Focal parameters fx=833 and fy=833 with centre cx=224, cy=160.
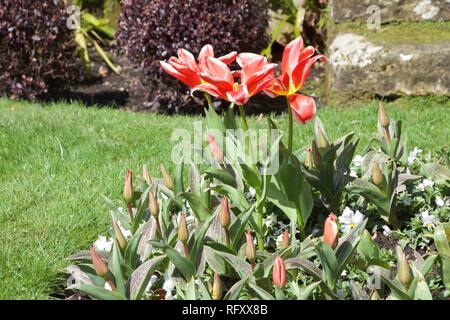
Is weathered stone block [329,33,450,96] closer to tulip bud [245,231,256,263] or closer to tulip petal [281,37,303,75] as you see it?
tulip petal [281,37,303,75]

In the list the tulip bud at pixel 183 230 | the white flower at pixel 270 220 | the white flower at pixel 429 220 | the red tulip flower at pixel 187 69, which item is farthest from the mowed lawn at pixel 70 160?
the white flower at pixel 429 220

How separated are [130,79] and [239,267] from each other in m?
4.87

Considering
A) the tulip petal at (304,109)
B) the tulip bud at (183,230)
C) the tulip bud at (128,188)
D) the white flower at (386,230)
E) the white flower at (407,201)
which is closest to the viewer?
the tulip petal at (304,109)

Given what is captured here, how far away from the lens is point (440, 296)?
2.96m

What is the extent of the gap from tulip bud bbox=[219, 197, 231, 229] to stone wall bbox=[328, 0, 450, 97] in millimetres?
3287

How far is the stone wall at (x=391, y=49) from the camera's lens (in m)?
5.79

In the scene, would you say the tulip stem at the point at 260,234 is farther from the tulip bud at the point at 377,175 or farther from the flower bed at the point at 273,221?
the tulip bud at the point at 377,175

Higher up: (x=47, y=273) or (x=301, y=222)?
(x=301, y=222)

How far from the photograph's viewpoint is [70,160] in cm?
466

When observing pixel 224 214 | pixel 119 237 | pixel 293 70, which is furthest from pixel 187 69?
pixel 119 237

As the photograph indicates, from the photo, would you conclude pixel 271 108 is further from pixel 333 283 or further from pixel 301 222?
pixel 333 283

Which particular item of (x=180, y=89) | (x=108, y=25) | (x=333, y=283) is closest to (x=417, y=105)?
(x=180, y=89)

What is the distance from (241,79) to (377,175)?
0.78m

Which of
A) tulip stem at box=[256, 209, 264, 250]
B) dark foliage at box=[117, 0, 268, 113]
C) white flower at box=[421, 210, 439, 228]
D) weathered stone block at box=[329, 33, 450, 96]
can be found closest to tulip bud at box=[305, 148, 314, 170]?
tulip stem at box=[256, 209, 264, 250]
